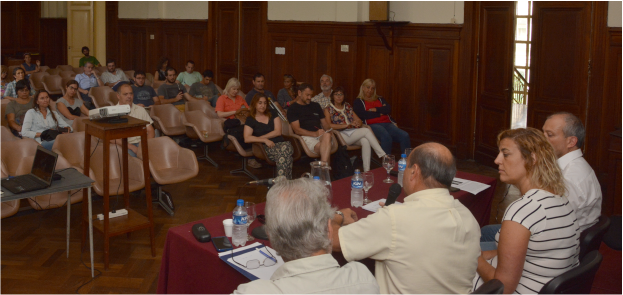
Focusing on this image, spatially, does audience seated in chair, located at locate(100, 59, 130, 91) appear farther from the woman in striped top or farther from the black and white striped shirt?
the black and white striped shirt

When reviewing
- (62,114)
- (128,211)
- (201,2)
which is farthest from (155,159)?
(201,2)

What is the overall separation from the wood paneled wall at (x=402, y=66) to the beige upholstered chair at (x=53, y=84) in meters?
4.43

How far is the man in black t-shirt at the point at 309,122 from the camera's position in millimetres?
6465

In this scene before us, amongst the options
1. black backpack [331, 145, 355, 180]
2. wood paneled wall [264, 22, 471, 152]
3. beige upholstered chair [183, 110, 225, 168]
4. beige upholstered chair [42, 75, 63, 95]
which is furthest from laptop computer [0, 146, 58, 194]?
beige upholstered chair [42, 75, 63, 95]

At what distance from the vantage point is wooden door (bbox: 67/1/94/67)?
48.1 ft

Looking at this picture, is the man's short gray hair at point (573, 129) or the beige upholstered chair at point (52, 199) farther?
the beige upholstered chair at point (52, 199)

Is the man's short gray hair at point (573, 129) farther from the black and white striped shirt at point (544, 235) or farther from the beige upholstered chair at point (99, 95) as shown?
the beige upholstered chair at point (99, 95)

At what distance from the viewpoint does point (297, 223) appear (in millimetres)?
1848

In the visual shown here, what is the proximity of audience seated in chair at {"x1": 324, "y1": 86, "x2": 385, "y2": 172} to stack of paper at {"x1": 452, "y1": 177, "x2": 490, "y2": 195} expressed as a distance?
2.57 m

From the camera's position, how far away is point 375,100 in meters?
7.50

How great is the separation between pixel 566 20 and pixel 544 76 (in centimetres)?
68

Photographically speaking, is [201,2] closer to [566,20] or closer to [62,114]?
[62,114]

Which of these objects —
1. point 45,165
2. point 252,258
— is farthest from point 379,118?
point 252,258

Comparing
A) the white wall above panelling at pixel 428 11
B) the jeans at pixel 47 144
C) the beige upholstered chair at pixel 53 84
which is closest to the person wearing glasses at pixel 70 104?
the jeans at pixel 47 144
